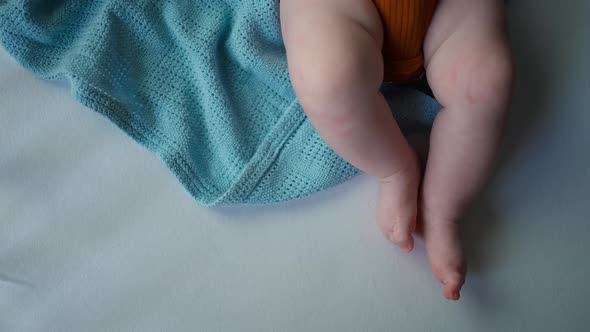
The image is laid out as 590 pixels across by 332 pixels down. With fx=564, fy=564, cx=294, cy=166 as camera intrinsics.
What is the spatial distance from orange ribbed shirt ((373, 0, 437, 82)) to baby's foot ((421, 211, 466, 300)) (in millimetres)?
201

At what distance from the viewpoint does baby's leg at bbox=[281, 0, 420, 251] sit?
65cm

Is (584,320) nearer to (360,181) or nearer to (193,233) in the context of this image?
(360,181)

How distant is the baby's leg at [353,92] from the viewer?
654 millimetres

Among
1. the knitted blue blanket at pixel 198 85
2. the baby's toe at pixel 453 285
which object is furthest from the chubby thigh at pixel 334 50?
the baby's toe at pixel 453 285

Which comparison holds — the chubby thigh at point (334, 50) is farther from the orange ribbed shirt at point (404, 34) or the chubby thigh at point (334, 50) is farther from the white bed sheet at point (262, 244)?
the white bed sheet at point (262, 244)

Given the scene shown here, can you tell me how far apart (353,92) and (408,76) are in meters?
0.16

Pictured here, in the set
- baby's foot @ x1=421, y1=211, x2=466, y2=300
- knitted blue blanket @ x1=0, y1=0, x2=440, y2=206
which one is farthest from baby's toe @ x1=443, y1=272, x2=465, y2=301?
knitted blue blanket @ x1=0, y1=0, x2=440, y2=206

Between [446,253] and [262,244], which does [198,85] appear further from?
[446,253]

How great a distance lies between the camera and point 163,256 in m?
0.75

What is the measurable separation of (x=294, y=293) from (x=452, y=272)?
21cm

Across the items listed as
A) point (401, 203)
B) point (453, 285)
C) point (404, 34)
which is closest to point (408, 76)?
point (404, 34)

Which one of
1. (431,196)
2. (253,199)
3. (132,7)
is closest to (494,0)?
(431,196)

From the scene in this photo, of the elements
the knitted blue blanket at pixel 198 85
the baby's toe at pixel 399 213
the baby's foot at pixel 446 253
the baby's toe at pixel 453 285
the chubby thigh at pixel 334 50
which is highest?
the chubby thigh at pixel 334 50

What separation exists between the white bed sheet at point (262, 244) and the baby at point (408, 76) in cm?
5
